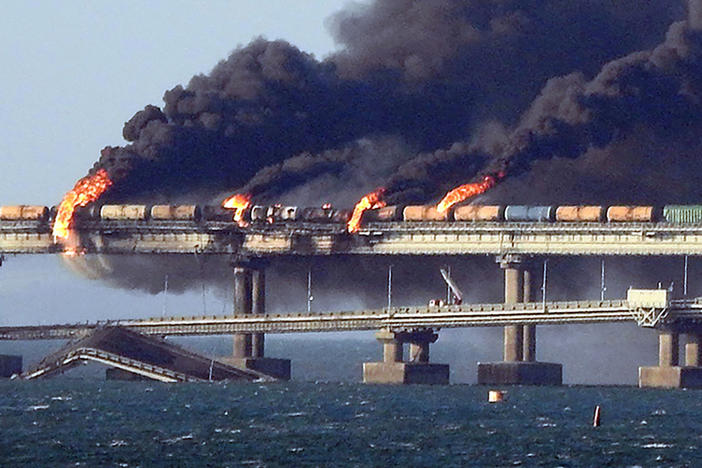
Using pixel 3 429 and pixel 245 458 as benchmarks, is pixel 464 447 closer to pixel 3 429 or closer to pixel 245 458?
pixel 245 458

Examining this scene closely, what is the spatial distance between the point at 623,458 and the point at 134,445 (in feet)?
102

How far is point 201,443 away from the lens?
18050 cm

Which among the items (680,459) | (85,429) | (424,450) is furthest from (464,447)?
(85,429)

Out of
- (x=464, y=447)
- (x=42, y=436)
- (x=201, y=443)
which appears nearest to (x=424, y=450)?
(x=464, y=447)

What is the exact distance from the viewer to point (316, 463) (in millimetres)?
167500

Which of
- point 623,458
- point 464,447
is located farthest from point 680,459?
point 464,447

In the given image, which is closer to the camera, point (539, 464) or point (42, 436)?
point (539, 464)

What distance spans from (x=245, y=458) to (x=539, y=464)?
17.9m

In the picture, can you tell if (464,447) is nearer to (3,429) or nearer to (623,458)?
(623,458)

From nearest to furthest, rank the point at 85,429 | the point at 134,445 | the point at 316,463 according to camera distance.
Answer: the point at 316,463 → the point at 134,445 → the point at 85,429

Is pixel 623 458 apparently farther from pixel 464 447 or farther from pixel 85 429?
pixel 85 429

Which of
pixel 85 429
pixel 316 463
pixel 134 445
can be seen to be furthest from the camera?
pixel 85 429

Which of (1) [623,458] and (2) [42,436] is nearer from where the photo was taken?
(1) [623,458]

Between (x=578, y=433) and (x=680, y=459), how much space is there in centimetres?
1960
